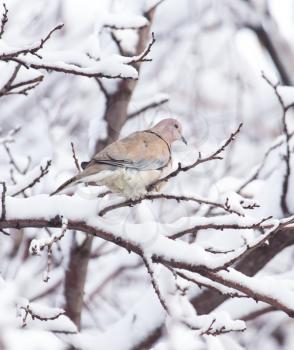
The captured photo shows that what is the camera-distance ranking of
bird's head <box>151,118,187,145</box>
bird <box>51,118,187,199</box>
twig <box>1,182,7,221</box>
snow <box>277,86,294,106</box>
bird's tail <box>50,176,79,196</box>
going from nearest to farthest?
twig <box>1,182,7,221</box> → bird's tail <box>50,176,79,196</box> → bird <box>51,118,187,199</box> → snow <box>277,86,294,106</box> → bird's head <box>151,118,187,145</box>

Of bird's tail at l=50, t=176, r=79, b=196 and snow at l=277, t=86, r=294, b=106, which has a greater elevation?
bird's tail at l=50, t=176, r=79, b=196

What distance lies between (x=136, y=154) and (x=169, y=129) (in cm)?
71

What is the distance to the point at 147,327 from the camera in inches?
164

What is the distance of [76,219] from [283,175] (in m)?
1.67

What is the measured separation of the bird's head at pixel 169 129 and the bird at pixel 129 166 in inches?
16.0

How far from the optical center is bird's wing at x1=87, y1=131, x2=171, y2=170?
3354mm

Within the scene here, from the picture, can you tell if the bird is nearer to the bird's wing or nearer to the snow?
the bird's wing

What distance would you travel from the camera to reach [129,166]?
3385 millimetres

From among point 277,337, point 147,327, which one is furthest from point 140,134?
point 277,337

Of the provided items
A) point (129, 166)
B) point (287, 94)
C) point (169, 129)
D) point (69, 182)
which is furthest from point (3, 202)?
point (287, 94)

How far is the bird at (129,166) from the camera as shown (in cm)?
327

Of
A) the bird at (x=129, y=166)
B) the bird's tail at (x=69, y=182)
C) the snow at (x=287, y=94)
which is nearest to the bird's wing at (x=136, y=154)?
the bird at (x=129, y=166)

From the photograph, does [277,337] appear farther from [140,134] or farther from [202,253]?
[202,253]

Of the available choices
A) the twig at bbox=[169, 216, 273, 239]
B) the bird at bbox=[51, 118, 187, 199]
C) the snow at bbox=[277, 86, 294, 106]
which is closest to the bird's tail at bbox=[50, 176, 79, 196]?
the bird at bbox=[51, 118, 187, 199]
